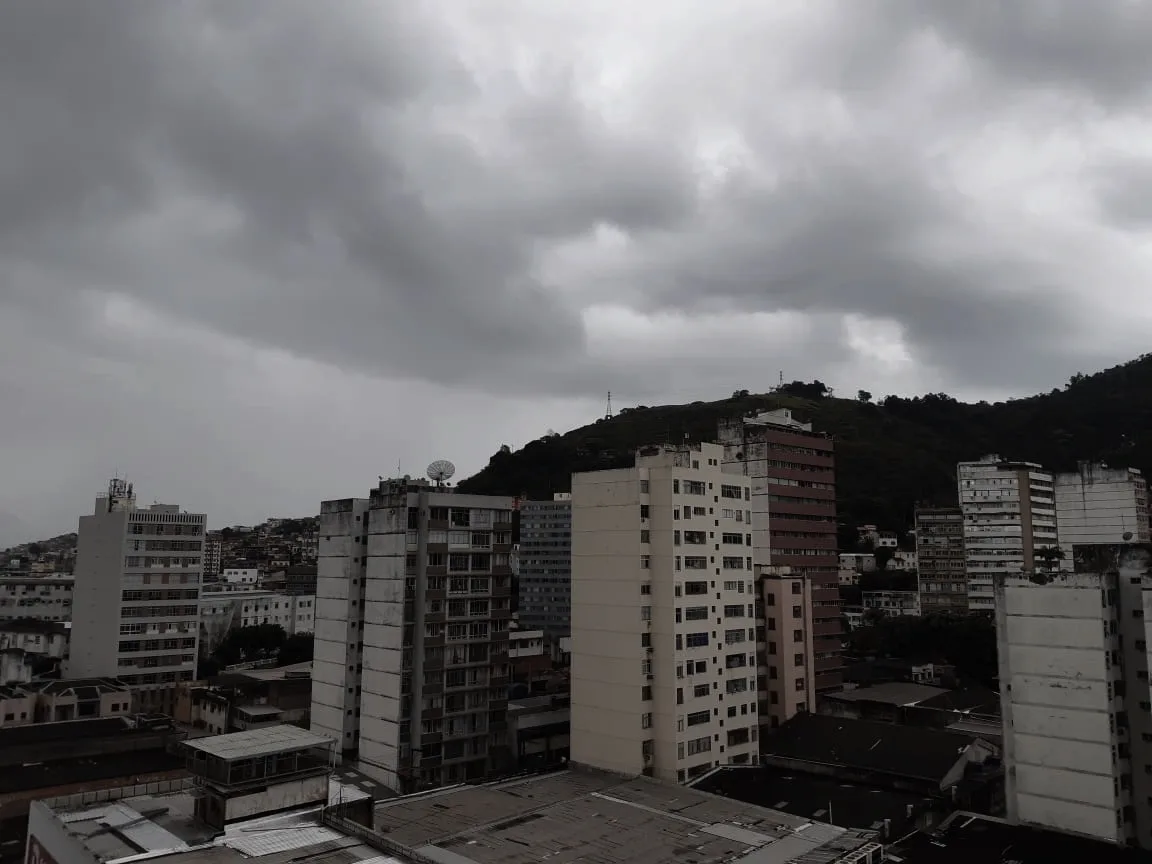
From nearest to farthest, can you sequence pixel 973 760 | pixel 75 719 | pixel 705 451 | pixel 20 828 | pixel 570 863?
1. pixel 570 863
2. pixel 20 828
3. pixel 973 760
4. pixel 705 451
5. pixel 75 719

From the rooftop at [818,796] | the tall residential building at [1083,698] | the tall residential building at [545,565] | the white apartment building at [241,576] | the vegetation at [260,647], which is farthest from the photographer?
the white apartment building at [241,576]

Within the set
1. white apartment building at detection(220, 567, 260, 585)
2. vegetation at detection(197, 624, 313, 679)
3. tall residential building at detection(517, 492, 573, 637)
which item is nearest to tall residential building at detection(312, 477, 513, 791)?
vegetation at detection(197, 624, 313, 679)

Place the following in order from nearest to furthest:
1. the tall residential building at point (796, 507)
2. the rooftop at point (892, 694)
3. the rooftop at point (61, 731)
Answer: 1. the rooftop at point (61, 731)
2. the rooftop at point (892, 694)
3. the tall residential building at point (796, 507)

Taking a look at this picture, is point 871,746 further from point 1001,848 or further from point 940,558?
point 940,558

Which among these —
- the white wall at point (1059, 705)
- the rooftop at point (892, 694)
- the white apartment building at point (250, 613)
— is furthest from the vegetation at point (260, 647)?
the white wall at point (1059, 705)

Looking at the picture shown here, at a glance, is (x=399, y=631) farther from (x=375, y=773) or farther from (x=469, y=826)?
(x=469, y=826)

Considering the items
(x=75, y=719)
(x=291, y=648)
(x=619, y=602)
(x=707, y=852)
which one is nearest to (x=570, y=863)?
(x=707, y=852)

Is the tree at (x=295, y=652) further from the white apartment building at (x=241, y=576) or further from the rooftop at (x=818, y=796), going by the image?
the rooftop at (x=818, y=796)
